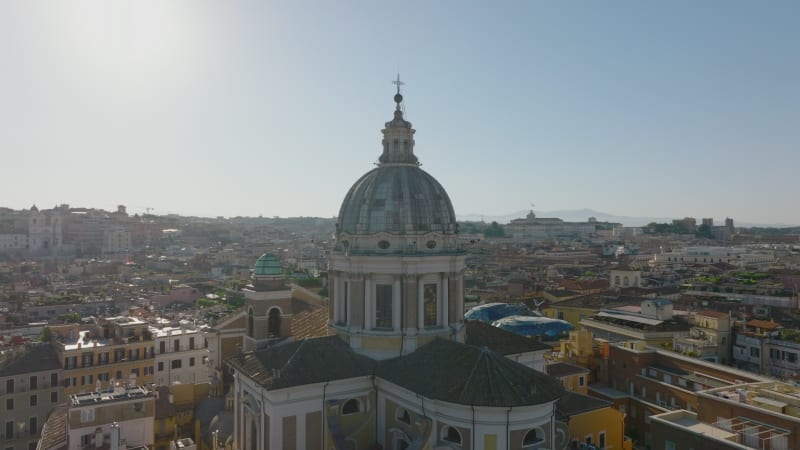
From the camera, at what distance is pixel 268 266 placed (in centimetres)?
3328

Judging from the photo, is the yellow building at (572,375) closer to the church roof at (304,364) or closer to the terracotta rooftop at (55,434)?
the church roof at (304,364)

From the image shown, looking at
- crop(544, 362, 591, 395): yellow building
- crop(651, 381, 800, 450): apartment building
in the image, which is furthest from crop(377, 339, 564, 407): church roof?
crop(544, 362, 591, 395): yellow building

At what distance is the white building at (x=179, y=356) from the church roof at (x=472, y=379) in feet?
96.1

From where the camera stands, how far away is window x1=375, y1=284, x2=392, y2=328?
1052 inches

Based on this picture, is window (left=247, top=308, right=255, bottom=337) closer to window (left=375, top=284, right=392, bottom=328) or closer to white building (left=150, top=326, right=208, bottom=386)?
window (left=375, top=284, right=392, bottom=328)

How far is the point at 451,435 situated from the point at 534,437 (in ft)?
10.0

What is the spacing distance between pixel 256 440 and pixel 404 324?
25.9 feet

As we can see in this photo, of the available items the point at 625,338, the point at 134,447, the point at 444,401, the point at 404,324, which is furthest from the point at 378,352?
the point at 625,338

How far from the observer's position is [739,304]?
65000 mm

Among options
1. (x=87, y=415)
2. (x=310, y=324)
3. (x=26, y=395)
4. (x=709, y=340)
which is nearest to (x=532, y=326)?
(x=709, y=340)

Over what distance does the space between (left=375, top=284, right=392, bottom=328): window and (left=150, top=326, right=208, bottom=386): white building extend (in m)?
27.7

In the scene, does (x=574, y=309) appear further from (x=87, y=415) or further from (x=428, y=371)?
(x=87, y=415)

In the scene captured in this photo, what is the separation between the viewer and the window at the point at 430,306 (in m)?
27.0

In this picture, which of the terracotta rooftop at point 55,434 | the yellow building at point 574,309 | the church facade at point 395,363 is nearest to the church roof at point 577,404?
the church facade at point 395,363
